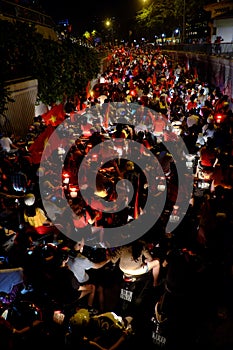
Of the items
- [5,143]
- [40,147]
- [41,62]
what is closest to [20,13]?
[41,62]

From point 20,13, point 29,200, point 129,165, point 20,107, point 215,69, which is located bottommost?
point 129,165

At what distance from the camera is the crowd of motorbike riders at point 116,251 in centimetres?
443

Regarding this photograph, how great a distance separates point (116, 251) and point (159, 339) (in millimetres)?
1353

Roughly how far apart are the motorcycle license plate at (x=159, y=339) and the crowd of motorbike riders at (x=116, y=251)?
0.01 metres

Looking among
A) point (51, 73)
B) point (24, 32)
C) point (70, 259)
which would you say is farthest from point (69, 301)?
point (51, 73)

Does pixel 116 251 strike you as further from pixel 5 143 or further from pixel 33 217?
pixel 5 143

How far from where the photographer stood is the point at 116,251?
5.29 metres

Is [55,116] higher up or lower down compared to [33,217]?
higher up

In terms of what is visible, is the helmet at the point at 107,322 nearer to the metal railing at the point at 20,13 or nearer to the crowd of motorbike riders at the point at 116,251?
the crowd of motorbike riders at the point at 116,251

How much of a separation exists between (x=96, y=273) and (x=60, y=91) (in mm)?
12420

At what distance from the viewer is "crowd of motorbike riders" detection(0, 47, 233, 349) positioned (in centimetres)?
443

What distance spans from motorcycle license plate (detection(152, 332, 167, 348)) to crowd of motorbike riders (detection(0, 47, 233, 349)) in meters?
0.01

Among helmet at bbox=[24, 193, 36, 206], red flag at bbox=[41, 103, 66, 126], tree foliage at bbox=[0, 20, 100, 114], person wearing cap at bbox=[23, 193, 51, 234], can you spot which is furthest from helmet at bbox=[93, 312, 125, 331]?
red flag at bbox=[41, 103, 66, 126]

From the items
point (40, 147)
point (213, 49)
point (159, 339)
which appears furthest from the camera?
point (213, 49)
